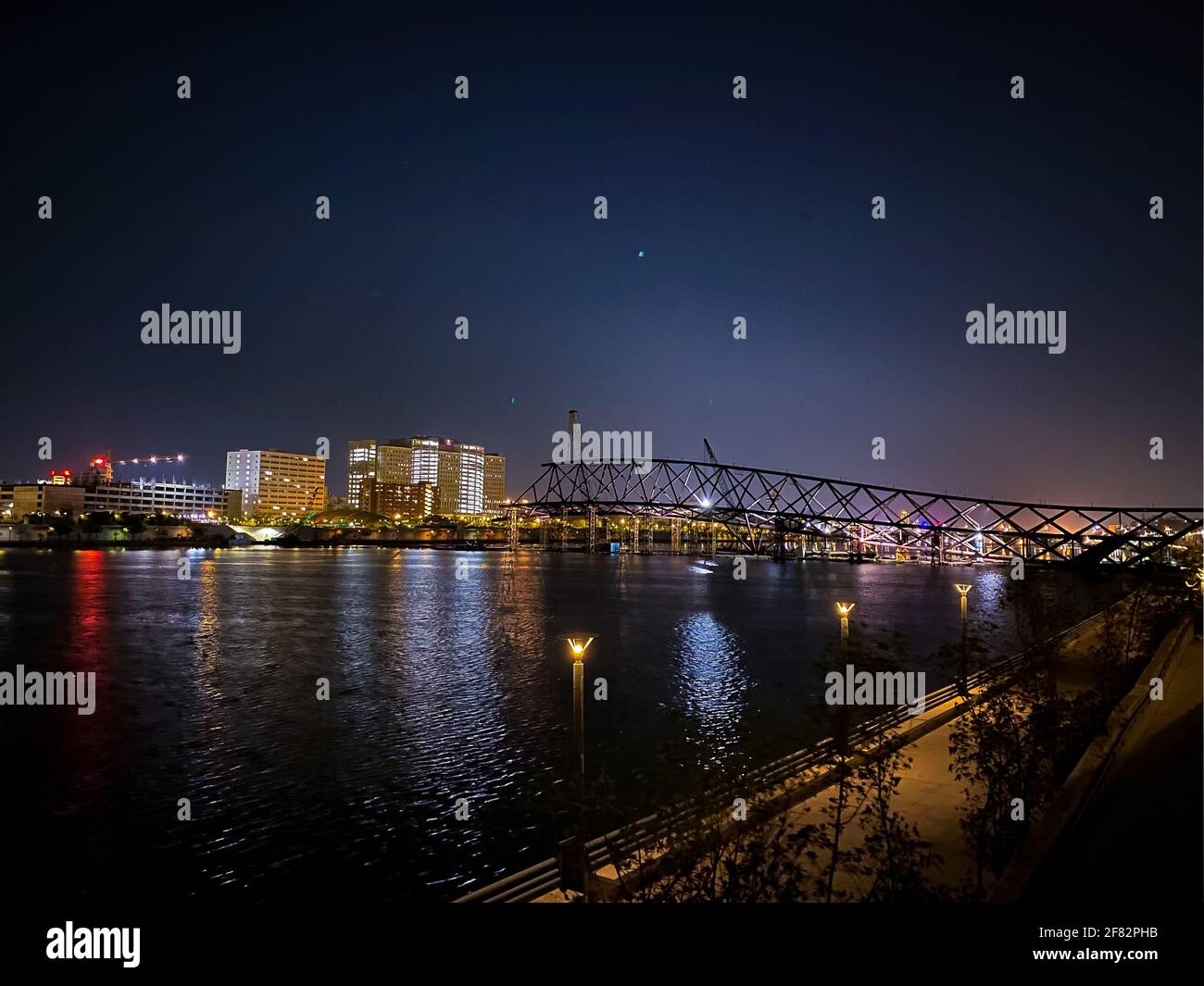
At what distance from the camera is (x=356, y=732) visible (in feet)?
57.1

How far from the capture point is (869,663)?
8.23m

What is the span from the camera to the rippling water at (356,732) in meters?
10.8

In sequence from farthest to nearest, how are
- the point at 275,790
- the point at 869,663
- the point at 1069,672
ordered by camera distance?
1. the point at 1069,672
2. the point at 275,790
3. the point at 869,663

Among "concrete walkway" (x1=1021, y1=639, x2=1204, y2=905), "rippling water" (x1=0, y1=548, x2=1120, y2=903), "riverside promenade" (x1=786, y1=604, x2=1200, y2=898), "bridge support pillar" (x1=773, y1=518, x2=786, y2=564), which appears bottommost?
"bridge support pillar" (x1=773, y1=518, x2=786, y2=564)

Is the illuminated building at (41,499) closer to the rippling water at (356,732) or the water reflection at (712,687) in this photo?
the rippling water at (356,732)

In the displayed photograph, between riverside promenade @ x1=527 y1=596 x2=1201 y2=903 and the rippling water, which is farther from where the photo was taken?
the rippling water

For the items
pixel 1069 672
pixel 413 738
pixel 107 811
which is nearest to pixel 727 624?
pixel 1069 672

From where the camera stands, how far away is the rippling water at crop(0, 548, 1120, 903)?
35.4ft

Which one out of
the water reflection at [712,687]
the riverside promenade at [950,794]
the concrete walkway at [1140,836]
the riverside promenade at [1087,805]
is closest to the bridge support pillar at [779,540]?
the water reflection at [712,687]

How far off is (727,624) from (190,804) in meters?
30.3

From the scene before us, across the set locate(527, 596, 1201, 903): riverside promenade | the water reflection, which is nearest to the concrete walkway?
locate(527, 596, 1201, 903): riverside promenade

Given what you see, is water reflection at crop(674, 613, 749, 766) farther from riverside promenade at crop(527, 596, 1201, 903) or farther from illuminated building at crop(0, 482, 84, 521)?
illuminated building at crop(0, 482, 84, 521)
